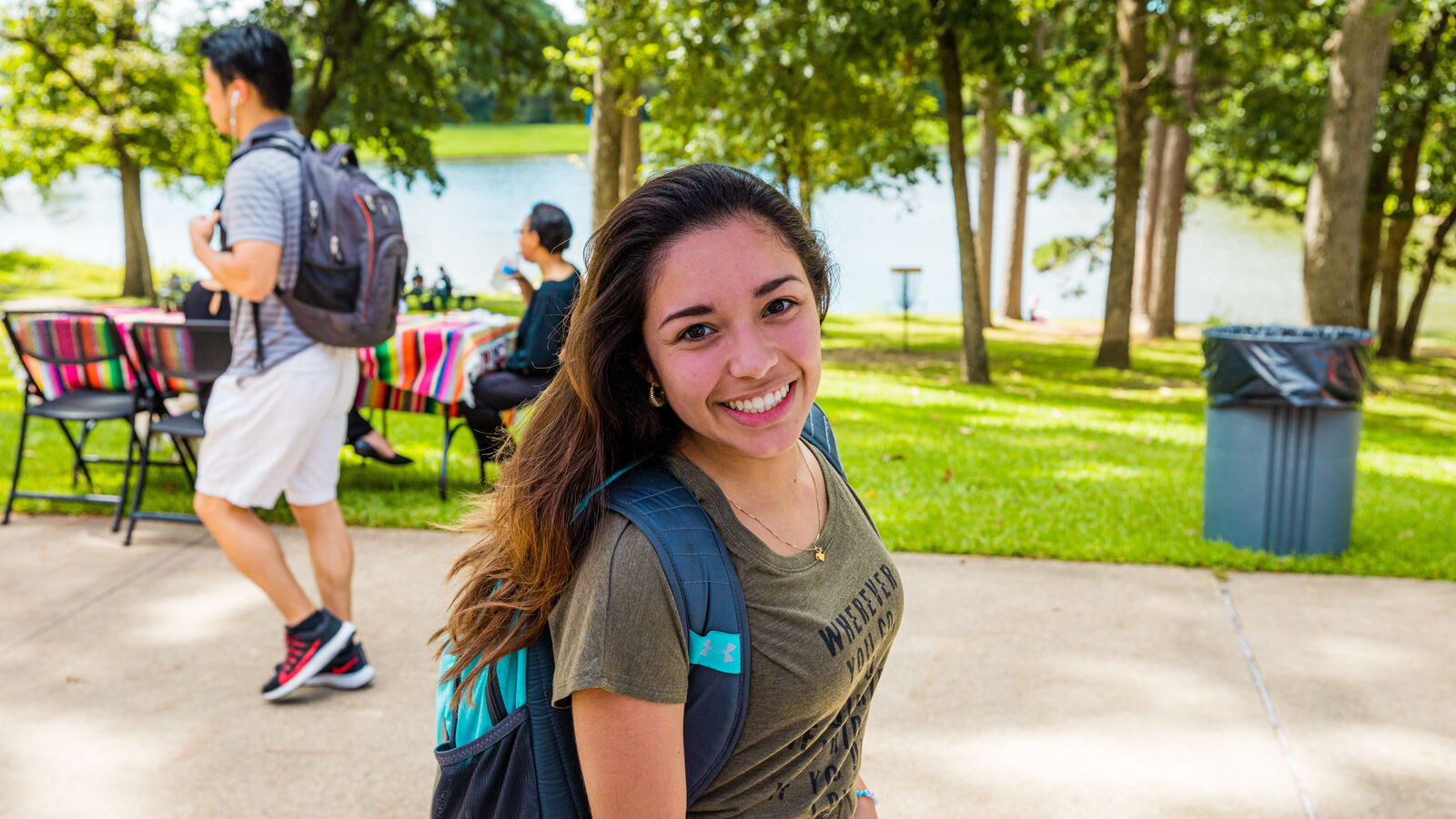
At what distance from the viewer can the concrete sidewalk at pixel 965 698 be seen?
334cm

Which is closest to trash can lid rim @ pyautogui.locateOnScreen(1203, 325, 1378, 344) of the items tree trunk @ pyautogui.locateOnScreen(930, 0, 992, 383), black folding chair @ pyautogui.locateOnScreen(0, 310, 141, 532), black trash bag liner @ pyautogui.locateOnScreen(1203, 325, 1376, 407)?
black trash bag liner @ pyautogui.locateOnScreen(1203, 325, 1376, 407)

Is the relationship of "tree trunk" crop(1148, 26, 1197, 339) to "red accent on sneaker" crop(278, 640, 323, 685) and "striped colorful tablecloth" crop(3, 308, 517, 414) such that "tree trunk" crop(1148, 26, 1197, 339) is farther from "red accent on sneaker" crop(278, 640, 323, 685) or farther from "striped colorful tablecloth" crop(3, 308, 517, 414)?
"red accent on sneaker" crop(278, 640, 323, 685)

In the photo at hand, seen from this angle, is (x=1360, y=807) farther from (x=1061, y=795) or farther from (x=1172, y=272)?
(x=1172, y=272)

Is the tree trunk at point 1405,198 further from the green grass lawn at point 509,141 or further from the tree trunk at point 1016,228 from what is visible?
the green grass lawn at point 509,141

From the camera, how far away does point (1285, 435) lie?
533 centimetres

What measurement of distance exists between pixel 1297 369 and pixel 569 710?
471 cm

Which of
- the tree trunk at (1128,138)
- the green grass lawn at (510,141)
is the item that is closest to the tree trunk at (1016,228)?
the tree trunk at (1128,138)

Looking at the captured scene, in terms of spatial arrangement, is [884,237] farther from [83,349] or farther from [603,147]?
[83,349]

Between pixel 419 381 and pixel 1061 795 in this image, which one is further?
pixel 419 381

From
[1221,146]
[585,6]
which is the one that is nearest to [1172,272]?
[1221,146]

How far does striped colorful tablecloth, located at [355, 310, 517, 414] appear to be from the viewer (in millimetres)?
6469

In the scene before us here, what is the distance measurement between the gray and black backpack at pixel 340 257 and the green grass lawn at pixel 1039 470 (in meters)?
2.32

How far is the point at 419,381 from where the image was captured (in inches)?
258

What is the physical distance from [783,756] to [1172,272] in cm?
1762
